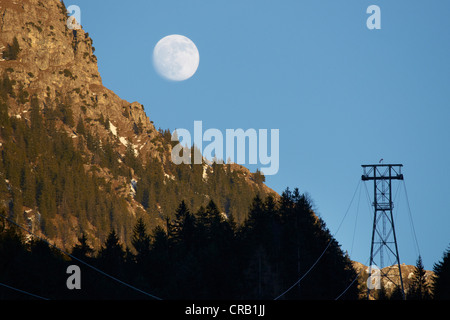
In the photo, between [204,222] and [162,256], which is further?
[204,222]

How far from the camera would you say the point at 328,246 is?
96875 mm

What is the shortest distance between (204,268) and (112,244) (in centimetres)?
2459

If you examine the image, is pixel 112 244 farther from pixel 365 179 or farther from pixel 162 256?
pixel 365 179
